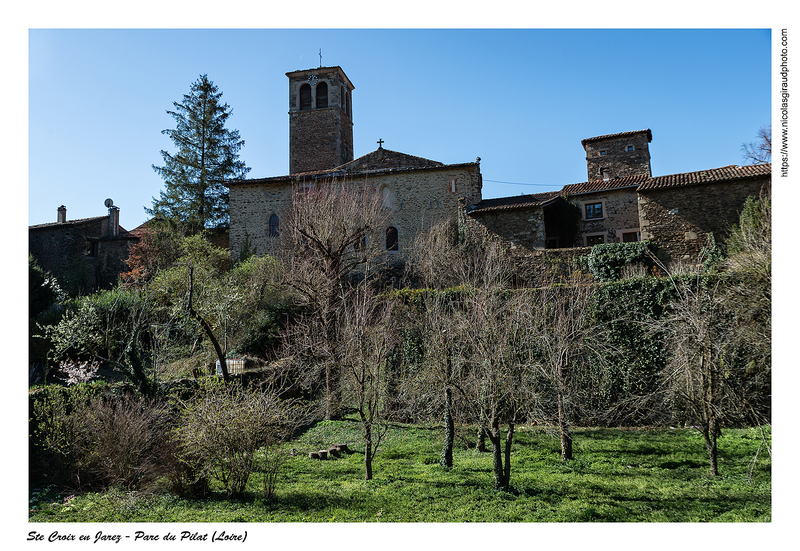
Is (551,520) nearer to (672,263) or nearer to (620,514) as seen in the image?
(620,514)

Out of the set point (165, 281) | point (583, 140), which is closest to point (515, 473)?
point (165, 281)

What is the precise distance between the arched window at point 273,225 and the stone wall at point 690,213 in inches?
641

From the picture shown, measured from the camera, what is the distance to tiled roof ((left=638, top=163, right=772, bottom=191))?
57.5ft

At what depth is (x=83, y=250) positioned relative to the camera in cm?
2734

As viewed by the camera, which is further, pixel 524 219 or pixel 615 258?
pixel 524 219

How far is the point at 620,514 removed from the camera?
22.1 feet

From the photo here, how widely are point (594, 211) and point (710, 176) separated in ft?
17.0

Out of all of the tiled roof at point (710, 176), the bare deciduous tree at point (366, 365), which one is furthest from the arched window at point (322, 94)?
the bare deciduous tree at point (366, 365)

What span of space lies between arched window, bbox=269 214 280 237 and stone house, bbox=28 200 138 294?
8407mm

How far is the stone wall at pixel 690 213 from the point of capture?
17.6 meters

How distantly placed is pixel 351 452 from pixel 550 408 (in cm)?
449

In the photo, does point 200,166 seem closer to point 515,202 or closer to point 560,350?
point 515,202

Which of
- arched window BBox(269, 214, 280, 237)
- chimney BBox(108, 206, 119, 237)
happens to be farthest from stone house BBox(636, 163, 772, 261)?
chimney BBox(108, 206, 119, 237)

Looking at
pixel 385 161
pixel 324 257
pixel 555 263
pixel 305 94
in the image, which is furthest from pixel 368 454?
pixel 305 94
